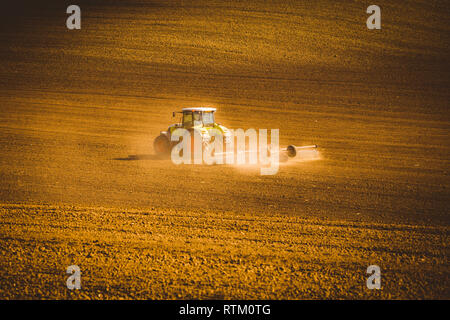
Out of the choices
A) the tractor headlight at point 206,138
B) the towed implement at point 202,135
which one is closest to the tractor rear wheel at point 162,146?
the towed implement at point 202,135

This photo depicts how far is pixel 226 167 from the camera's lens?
1157 cm

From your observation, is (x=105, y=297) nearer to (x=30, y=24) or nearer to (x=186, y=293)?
(x=186, y=293)

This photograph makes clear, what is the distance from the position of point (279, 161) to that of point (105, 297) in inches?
319

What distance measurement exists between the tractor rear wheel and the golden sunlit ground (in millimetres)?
492

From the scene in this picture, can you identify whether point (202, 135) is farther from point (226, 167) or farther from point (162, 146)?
point (162, 146)

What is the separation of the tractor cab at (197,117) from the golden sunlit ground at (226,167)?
1557 millimetres

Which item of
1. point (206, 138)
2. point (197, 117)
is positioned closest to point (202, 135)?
point (206, 138)

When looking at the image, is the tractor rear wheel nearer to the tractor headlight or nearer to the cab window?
the cab window

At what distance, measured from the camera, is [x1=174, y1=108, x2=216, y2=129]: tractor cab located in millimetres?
12555

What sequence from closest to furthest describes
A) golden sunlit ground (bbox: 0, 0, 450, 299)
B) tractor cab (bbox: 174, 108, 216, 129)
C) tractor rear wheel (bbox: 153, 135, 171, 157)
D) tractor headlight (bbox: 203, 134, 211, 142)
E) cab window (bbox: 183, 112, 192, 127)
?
golden sunlit ground (bbox: 0, 0, 450, 299)
tractor headlight (bbox: 203, 134, 211, 142)
tractor cab (bbox: 174, 108, 216, 129)
cab window (bbox: 183, 112, 192, 127)
tractor rear wheel (bbox: 153, 135, 171, 157)

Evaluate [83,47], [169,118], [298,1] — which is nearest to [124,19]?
[83,47]

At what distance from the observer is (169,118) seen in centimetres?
1880

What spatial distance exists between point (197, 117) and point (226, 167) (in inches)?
83.2

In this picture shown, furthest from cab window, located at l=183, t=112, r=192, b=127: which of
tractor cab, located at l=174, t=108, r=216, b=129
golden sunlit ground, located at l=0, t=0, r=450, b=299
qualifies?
golden sunlit ground, located at l=0, t=0, r=450, b=299
